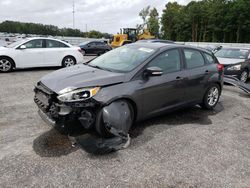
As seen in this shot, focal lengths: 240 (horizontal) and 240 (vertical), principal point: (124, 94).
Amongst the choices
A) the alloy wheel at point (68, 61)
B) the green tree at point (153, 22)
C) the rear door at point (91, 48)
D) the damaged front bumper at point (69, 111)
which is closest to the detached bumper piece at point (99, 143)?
the damaged front bumper at point (69, 111)

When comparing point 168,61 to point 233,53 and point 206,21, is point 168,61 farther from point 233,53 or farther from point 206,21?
point 206,21

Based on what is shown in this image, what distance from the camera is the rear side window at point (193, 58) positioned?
196 inches

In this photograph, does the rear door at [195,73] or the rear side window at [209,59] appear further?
the rear side window at [209,59]

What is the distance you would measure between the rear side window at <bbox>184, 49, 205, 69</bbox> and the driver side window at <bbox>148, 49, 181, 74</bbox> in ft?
0.95

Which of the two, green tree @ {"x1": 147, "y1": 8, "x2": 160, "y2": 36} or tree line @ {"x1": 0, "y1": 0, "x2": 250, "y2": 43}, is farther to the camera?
green tree @ {"x1": 147, "y1": 8, "x2": 160, "y2": 36}

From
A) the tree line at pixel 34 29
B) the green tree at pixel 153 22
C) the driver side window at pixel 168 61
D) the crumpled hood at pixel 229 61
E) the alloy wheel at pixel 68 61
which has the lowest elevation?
the alloy wheel at pixel 68 61

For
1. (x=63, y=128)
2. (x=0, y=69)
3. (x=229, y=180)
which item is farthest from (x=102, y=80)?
(x=0, y=69)

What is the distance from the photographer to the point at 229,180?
9.84 ft

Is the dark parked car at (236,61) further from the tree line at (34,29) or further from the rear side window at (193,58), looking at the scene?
the tree line at (34,29)

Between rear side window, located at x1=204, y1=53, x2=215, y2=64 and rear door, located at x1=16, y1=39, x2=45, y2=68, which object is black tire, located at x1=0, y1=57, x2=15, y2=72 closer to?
rear door, located at x1=16, y1=39, x2=45, y2=68

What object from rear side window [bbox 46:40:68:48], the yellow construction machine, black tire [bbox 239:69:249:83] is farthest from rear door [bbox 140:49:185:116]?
the yellow construction machine

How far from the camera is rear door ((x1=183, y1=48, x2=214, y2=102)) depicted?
4906 millimetres

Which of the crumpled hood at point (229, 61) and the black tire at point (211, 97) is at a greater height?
the crumpled hood at point (229, 61)

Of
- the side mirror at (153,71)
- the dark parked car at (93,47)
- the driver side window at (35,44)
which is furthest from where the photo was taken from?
the dark parked car at (93,47)
